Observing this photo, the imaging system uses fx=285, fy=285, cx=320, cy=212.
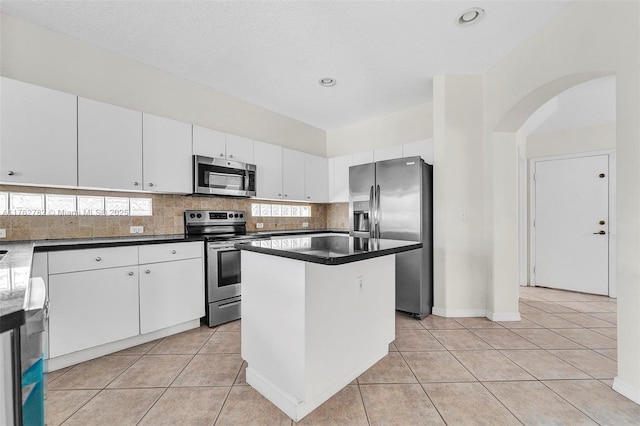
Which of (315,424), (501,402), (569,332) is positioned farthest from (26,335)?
(569,332)

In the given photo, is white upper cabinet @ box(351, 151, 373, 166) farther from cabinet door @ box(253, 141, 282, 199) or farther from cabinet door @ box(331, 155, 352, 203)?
cabinet door @ box(253, 141, 282, 199)

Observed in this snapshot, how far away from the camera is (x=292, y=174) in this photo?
402 centimetres

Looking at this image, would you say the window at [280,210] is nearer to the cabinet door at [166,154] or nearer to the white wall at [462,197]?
the cabinet door at [166,154]

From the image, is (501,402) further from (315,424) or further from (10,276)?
(10,276)

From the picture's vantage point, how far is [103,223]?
262 centimetres

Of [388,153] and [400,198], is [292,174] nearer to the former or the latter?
[388,153]

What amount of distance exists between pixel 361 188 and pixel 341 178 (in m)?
0.88

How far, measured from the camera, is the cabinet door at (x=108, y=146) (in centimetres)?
230

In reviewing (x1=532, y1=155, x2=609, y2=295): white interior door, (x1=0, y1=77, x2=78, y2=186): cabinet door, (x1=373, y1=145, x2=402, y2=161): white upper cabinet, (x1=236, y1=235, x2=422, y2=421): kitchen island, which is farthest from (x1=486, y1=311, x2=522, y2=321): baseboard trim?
(x1=0, y1=77, x2=78, y2=186): cabinet door

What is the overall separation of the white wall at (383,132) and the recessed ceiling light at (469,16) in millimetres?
1451

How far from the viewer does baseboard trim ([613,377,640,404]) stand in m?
1.62

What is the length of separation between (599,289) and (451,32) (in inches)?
158

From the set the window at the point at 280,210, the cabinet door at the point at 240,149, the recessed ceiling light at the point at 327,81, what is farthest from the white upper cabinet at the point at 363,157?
the cabinet door at the point at 240,149

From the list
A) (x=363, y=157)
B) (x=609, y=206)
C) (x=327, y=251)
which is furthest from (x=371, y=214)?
(x=609, y=206)
